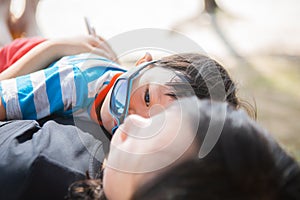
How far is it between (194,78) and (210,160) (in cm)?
27

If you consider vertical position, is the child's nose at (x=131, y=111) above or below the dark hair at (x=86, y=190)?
above

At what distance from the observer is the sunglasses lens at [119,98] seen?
735mm

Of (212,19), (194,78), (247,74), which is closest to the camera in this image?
(194,78)

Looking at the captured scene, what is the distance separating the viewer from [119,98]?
2.45ft

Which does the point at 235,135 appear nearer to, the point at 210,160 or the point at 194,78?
the point at 210,160

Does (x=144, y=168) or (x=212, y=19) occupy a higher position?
(x=144, y=168)

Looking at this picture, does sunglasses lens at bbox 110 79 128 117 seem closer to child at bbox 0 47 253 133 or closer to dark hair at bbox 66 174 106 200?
child at bbox 0 47 253 133

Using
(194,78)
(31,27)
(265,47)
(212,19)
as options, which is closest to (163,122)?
(194,78)

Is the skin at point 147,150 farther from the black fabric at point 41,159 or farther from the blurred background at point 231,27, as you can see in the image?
the blurred background at point 231,27

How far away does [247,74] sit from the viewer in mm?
1577

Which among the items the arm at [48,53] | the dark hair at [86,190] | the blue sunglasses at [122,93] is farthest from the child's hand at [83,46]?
the dark hair at [86,190]

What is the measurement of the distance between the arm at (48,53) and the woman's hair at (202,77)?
0.93ft

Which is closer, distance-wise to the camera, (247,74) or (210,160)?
(210,160)

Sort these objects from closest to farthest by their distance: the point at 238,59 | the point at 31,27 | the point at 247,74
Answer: the point at 31,27, the point at 247,74, the point at 238,59
